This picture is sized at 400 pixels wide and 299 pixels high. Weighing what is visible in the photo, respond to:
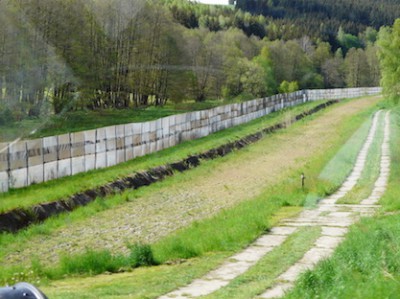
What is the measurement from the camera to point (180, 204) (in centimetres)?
2431

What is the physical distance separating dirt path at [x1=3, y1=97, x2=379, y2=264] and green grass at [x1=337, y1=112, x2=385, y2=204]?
288cm

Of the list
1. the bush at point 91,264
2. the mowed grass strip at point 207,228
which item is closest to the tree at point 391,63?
the mowed grass strip at point 207,228

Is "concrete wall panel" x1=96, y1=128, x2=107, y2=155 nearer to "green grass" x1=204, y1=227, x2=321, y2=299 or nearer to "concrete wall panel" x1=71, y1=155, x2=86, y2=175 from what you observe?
"concrete wall panel" x1=71, y1=155, x2=86, y2=175

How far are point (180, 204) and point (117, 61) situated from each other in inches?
1717

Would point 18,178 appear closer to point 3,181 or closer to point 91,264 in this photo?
point 3,181

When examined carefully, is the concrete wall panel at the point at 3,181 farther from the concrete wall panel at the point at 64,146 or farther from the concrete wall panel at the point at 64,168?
the concrete wall panel at the point at 64,146

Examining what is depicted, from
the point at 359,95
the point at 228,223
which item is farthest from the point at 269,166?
the point at 359,95

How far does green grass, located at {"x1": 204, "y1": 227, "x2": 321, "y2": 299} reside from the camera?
10.7 meters

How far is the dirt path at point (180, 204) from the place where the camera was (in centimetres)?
1775

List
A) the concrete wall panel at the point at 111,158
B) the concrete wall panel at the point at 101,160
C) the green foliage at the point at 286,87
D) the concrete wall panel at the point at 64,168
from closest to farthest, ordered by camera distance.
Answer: the concrete wall panel at the point at 64,168
the concrete wall panel at the point at 101,160
the concrete wall panel at the point at 111,158
the green foliage at the point at 286,87

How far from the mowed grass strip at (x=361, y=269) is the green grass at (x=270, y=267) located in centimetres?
79

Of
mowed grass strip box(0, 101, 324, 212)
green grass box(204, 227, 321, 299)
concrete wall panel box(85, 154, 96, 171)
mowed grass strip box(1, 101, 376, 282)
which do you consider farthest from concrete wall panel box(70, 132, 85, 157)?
green grass box(204, 227, 321, 299)

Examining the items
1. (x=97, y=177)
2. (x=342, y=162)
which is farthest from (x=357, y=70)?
(x=97, y=177)

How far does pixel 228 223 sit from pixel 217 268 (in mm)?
5478
